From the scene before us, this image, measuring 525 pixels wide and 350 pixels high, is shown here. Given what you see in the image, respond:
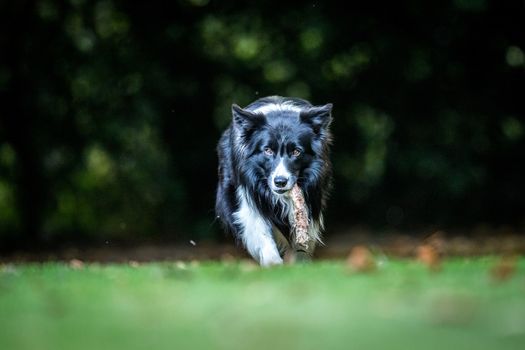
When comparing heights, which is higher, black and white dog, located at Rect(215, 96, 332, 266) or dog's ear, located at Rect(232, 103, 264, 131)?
dog's ear, located at Rect(232, 103, 264, 131)

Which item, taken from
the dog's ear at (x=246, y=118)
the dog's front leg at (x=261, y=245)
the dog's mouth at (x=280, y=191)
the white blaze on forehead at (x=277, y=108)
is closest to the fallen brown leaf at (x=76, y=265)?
the dog's front leg at (x=261, y=245)

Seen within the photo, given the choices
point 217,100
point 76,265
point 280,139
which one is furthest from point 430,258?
point 217,100

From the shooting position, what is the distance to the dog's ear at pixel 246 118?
344 inches

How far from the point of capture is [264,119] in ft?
28.9

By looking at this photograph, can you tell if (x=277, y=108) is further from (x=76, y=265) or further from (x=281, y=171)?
(x=76, y=265)

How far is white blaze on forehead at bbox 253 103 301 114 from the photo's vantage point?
29.8 ft

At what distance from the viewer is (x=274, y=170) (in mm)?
8531

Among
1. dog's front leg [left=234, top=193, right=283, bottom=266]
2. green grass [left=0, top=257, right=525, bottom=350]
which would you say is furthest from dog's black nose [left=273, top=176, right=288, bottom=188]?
green grass [left=0, top=257, right=525, bottom=350]

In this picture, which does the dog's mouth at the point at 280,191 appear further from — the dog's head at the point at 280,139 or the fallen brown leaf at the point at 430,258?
the fallen brown leaf at the point at 430,258

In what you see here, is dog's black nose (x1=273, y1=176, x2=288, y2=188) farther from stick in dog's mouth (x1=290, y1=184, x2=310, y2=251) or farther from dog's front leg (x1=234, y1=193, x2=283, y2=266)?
dog's front leg (x1=234, y1=193, x2=283, y2=266)

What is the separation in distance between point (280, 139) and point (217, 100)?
24.5 ft

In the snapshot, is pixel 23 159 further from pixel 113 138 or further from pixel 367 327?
pixel 367 327

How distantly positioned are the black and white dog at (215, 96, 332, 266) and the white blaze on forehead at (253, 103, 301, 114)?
0.04 feet

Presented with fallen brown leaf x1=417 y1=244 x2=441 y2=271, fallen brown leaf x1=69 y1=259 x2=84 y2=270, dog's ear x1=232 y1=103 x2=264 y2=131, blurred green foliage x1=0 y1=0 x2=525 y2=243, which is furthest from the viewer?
blurred green foliage x1=0 y1=0 x2=525 y2=243
